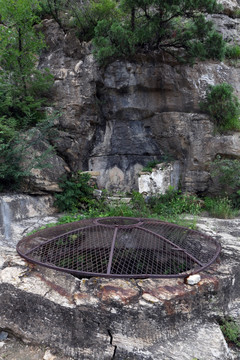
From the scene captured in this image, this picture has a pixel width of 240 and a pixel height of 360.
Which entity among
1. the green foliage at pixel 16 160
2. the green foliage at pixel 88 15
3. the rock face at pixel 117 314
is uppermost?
the green foliage at pixel 88 15

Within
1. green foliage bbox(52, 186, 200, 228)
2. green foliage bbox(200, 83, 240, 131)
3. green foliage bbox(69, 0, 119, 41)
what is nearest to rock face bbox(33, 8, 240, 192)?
green foliage bbox(200, 83, 240, 131)

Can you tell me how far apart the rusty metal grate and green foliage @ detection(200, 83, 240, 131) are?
12.7ft

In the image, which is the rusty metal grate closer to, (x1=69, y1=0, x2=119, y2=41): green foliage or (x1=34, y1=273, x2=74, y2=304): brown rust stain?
(x1=34, y1=273, x2=74, y2=304): brown rust stain

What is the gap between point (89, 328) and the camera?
2133 millimetres

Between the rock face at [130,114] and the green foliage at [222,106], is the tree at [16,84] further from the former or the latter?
the green foliage at [222,106]

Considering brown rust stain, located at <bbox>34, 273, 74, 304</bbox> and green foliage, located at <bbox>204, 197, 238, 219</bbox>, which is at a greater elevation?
green foliage, located at <bbox>204, 197, 238, 219</bbox>

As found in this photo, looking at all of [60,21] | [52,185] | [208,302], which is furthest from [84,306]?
[60,21]

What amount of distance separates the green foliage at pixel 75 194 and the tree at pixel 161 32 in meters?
3.19

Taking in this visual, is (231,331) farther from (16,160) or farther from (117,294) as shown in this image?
(16,160)

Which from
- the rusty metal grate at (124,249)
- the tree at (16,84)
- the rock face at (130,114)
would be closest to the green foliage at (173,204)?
the rock face at (130,114)

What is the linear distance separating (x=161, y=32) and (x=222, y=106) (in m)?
2.34

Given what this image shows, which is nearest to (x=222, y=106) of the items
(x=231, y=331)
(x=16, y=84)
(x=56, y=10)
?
(x=231, y=331)

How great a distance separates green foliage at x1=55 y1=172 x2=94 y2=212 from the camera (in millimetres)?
5473

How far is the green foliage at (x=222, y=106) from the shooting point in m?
5.92
